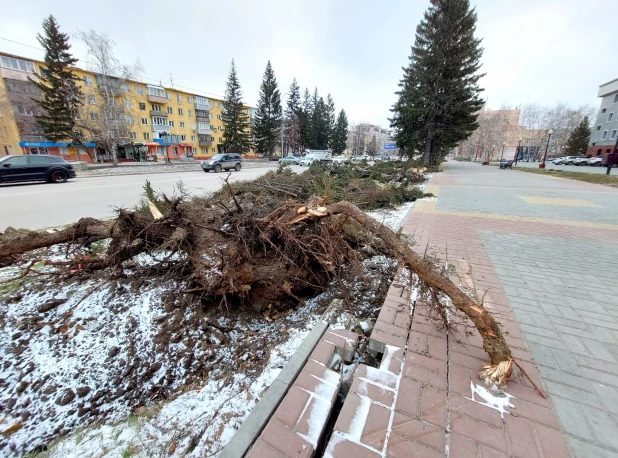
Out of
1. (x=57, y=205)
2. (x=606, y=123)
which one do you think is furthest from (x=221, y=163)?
(x=606, y=123)

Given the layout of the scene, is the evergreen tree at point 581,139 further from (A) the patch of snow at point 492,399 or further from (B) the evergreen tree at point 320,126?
(A) the patch of snow at point 492,399

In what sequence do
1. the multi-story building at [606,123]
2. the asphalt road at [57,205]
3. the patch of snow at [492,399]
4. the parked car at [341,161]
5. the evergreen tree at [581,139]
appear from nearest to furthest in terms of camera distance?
1. the patch of snow at [492,399]
2. the asphalt road at [57,205]
3. the parked car at [341,161]
4. the multi-story building at [606,123]
5. the evergreen tree at [581,139]

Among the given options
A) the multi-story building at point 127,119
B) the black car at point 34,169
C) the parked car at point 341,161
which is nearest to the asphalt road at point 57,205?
the black car at point 34,169

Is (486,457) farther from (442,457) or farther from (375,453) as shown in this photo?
(375,453)

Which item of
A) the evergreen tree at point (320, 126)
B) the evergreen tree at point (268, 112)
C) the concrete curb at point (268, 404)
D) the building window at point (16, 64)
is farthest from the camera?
the evergreen tree at point (320, 126)

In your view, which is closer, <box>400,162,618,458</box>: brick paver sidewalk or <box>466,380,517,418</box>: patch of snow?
<box>400,162,618,458</box>: brick paver sidewalk

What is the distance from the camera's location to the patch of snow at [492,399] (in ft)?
4.99

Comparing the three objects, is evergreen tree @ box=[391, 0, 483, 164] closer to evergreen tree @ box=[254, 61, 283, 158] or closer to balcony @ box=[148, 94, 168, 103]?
evergreen tree @ box=[254, 61, 283, 158]

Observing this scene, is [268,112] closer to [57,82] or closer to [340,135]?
[340,135]

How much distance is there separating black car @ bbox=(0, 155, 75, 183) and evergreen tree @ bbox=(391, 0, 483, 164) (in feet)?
85.3

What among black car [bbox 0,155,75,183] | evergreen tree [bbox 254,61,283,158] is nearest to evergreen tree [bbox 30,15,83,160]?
black car [bbox 0,155,75,183]

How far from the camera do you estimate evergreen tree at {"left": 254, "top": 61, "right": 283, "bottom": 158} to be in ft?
150

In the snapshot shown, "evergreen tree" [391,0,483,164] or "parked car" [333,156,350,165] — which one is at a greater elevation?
"evergreen tree" [391,0,483,164]

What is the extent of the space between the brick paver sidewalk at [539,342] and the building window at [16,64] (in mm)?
52484
